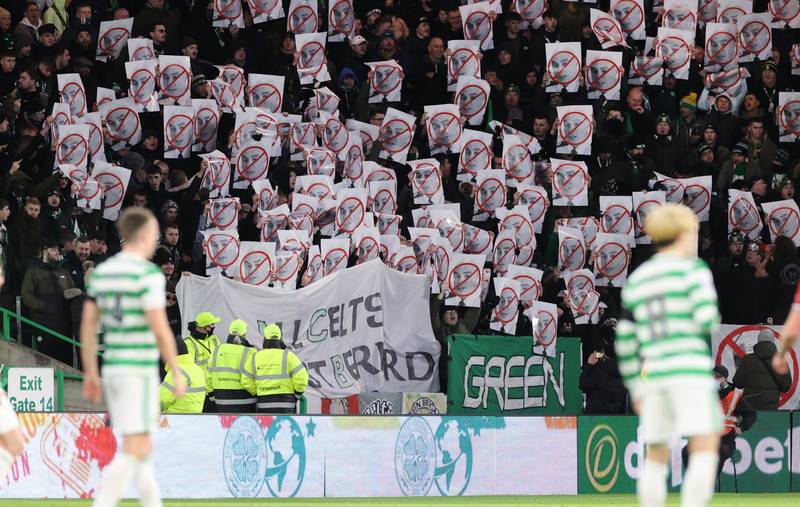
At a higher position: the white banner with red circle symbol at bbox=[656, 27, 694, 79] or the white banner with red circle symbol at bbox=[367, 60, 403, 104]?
the white banner with red circle symbol at bbox=[656, 27, 694, 79]

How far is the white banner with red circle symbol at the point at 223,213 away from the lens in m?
21.2

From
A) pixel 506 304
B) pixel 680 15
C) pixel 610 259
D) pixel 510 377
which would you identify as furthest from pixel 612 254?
pixel 680 15

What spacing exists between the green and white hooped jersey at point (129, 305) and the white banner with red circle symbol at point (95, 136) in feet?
43.3

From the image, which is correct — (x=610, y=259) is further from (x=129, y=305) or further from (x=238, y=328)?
(x=129, y=305)

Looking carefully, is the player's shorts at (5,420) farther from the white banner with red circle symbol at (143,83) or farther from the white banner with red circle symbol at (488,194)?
the white banner with red circle symbol at (488,194)

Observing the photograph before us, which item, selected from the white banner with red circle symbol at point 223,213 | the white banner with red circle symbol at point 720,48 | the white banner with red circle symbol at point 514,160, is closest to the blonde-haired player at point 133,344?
the white banner with red circle symbol at point 223,213

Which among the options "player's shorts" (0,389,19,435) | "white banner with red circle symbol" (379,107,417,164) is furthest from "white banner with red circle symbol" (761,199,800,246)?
"player's shorts" (0,389,19,435)

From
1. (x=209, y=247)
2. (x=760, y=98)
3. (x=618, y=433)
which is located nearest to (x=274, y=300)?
(x=209, y=247)

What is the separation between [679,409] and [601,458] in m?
11.5

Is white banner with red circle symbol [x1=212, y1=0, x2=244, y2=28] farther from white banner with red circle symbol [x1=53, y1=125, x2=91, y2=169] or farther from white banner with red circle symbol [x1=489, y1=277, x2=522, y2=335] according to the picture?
white banner with red circle symbol [x1=489, y1=277, x2=522, y2=335]

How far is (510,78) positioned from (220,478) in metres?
10.4

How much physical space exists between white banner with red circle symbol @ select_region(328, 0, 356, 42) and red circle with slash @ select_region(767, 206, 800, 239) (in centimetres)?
732

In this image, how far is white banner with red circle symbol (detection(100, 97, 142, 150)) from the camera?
71.8ft

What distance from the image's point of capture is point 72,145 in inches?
831
